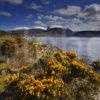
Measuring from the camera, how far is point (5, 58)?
21.9 m

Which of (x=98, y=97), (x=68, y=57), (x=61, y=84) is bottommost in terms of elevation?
(x=98, y=97)

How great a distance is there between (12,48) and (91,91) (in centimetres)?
1342

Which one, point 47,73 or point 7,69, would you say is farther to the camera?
point 7,69

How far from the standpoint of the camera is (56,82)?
10.5m

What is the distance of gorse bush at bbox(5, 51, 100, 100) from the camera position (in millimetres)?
10125

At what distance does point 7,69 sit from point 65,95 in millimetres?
7855

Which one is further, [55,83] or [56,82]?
[56,82]

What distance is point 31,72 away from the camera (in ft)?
41.0

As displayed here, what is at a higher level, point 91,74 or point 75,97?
point 91,74

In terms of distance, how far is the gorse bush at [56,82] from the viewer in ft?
33.2

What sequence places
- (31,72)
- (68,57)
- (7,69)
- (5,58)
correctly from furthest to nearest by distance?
(5,58) < (7,69) < (68,57) < (31,72)

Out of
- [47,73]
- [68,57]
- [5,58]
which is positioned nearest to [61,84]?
[47,73]

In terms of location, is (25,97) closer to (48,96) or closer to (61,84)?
(48,96)

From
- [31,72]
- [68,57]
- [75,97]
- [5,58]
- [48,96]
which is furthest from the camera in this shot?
[5,58]
